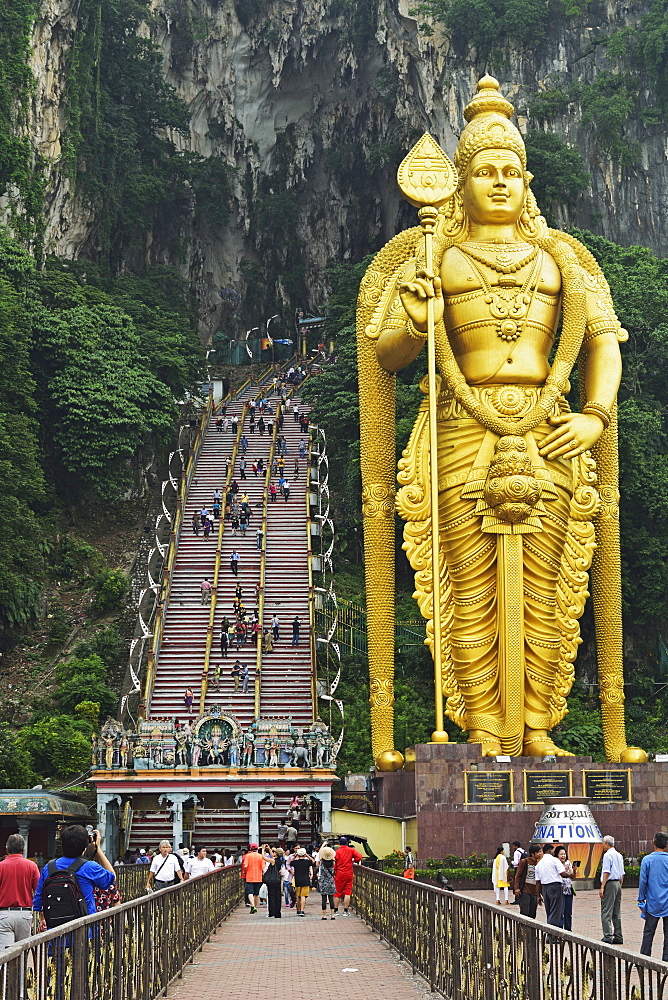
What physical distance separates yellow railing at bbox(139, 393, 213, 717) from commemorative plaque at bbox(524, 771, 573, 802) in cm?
1025

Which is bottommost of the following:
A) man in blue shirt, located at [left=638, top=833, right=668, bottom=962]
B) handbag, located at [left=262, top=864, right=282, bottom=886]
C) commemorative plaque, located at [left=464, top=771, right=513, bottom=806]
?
handbag, located at [left=262, top=864, right=282, bottom=886]

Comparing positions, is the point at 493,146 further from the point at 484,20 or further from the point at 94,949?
the point at 484,20

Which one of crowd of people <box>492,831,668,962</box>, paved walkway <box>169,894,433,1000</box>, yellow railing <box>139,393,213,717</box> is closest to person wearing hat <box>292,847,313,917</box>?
paved walkway <box>169,894,433,1000</box>

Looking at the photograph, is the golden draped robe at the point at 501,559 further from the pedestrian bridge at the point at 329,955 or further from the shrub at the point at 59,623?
the shrub at the point at 59,623

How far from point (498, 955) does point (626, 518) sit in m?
22.3

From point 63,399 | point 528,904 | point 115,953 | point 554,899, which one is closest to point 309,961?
point 528,904

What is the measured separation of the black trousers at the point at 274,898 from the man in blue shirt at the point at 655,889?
6857 millimetres

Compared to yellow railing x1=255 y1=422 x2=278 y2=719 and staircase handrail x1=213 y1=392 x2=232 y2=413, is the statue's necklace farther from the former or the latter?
staircase handrail x1=213 y1=392 x2=232 y2=413

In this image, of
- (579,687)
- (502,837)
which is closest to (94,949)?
(502,837)

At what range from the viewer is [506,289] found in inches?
650

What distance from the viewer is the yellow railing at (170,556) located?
24734 mm

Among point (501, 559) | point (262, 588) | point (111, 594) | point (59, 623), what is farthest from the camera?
point (111, 594)

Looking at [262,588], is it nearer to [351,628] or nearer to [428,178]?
[351,628]

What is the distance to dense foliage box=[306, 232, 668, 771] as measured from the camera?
81.0 ft
